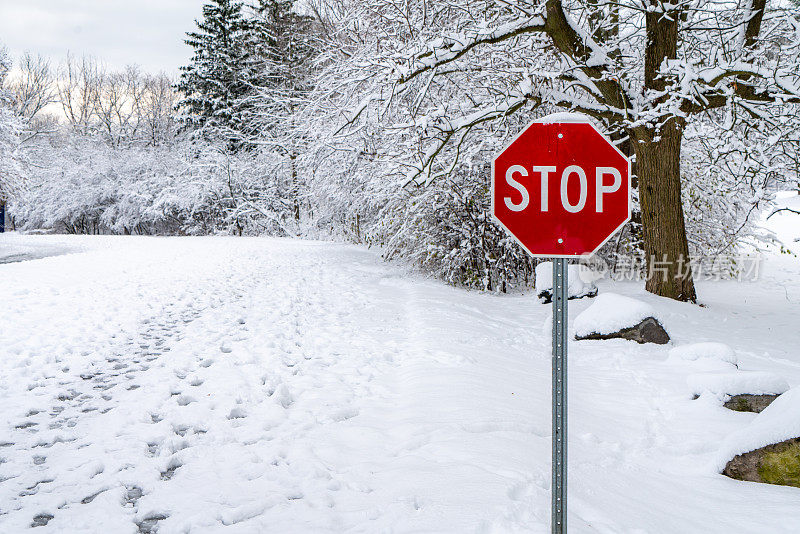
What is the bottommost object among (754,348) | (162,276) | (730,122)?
(754,348)

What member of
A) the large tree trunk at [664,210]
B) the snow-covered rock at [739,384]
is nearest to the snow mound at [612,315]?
the snow-covered rock at [739,384]

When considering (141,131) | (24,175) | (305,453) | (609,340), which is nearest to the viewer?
(305,453)

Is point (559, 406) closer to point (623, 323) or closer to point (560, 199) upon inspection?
point (560, 199)

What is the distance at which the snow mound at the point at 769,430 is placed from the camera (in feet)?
10.2

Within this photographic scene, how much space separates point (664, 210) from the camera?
28.6ft

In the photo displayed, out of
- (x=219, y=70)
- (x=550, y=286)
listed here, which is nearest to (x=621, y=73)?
(x=550, y=286)

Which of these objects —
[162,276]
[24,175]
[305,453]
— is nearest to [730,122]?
[305,453]

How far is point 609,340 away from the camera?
680 cm

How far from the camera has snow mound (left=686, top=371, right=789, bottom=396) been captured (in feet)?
14.1

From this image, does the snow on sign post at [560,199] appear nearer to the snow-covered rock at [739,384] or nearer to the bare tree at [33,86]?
the snow-covered rock at [739,384]

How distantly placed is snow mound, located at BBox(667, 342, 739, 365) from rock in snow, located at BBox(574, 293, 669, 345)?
786 millimetres

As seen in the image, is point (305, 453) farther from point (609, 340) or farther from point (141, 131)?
point (141, 131)

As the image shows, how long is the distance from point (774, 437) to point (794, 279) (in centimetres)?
1314

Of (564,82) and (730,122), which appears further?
(564,82)
